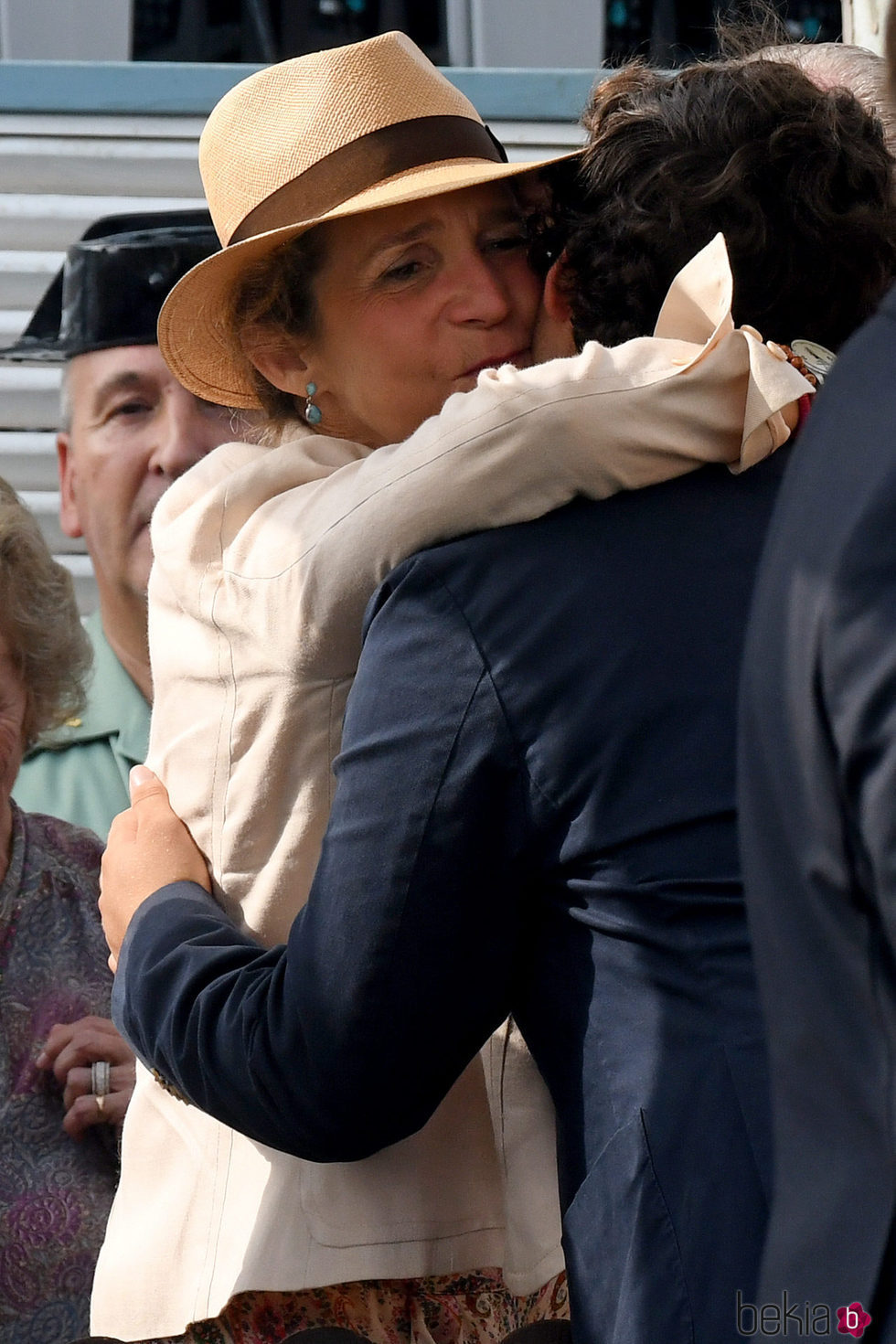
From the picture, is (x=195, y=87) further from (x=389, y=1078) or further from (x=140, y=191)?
(x=389, y=1078)

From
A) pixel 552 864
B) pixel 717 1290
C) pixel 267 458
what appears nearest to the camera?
pixel 717 1290

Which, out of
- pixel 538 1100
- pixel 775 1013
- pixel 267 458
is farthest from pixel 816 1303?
pixel 267 458

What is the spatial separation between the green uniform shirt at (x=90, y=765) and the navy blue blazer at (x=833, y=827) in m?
2.56

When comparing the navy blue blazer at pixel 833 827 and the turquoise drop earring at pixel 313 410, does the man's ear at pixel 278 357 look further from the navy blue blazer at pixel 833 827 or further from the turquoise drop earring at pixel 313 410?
the navy blue blazer at pixel 833 827

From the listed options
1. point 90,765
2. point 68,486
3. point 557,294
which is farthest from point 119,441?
point 557,294

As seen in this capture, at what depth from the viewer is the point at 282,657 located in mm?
1516

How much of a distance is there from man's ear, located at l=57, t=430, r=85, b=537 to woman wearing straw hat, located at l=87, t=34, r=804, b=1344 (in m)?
1.87

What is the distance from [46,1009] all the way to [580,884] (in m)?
1.74

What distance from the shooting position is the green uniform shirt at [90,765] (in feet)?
11.2

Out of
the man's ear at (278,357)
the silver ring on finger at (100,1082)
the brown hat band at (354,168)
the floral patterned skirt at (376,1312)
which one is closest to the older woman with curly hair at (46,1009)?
the silver ring on finger at (100,1082)

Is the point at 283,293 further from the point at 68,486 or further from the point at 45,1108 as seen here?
the point at 68,486

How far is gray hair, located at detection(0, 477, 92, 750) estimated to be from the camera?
3221mm

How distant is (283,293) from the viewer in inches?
79.3

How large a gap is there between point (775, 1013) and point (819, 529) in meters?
0.28
